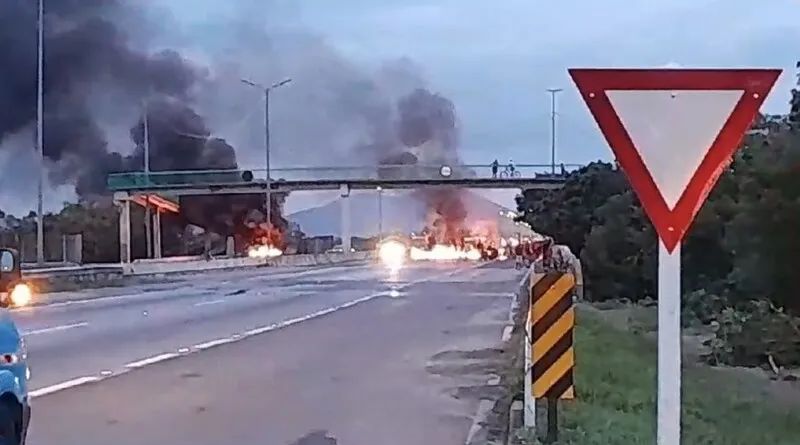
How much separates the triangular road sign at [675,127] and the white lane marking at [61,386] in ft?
32.5

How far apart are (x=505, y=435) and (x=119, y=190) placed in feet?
237

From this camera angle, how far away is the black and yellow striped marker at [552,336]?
9617mm

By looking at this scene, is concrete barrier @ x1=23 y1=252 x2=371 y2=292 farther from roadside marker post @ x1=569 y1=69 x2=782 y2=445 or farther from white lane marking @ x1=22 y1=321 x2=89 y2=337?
roadside marker post @ x1=569 y1=69 x2=782 y2=445

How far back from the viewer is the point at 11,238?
6925 centimetres

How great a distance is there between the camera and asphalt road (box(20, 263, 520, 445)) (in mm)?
12133

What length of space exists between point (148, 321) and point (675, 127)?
72.6 ft

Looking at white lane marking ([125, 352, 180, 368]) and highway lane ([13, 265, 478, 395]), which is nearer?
white lane marking ([125, 352, 180, 368])

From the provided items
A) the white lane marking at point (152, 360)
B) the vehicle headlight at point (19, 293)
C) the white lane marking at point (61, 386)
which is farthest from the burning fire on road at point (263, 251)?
the white lane marking at point (61, 386)

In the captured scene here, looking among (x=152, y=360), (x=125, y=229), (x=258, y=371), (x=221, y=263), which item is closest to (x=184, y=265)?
(x=221, y=263)

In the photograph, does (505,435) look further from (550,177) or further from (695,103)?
(550,177)

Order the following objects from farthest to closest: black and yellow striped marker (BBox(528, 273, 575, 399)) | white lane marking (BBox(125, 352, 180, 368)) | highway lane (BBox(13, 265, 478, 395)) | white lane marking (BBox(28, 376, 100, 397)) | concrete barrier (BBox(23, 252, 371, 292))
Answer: concrete barrier (BBox(23, 252, 371, 292)) → highway lane (BBox(13, 265, 478, 395)) → white lane marking (BBox(125, 352, 180, 368)) → white lane marking (BBox(28, 376, 100, 397)) → black and yellow striped marker (BBox(528, 273, 575, 399))

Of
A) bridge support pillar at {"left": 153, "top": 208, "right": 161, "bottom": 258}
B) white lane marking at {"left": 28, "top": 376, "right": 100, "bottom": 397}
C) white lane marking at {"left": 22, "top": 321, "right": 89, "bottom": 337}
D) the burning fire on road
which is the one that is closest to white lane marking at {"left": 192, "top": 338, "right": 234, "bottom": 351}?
white lane marking at {"left": 22, "top": 321, "right": 89, "bottom": 337}

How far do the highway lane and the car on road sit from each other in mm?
7129

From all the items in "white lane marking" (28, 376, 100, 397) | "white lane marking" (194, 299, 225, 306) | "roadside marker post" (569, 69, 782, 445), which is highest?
"roadside marker post" (569, 69, 782, 445)
